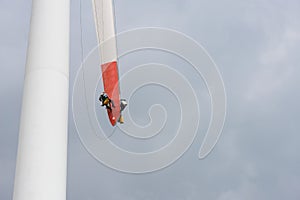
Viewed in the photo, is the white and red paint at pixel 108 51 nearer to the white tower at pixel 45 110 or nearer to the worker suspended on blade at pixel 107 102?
the worker suspended on blade at pixel 107 102

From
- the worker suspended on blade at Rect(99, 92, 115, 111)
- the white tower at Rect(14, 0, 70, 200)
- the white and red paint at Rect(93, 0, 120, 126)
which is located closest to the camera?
the white tower at Rect(14, 0, 70, 200)

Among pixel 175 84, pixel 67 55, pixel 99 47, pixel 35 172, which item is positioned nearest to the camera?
pixel 35 172

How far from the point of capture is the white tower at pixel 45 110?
45.5 ft

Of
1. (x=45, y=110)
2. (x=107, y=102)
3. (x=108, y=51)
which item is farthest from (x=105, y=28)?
(x=45, y=110)

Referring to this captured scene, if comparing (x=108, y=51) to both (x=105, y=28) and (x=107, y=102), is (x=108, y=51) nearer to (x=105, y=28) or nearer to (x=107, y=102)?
(x=105, y=28)

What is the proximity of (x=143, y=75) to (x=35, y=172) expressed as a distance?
46.9 ft

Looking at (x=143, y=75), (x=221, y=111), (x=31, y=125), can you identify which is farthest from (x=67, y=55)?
(x=143, y=75)

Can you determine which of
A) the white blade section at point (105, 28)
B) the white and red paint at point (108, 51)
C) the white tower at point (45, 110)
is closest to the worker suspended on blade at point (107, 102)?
the white and red paint at point (108, 51)

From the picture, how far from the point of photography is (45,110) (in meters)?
14.9

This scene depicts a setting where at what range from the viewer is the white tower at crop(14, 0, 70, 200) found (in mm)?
13859

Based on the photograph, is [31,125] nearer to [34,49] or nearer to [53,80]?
[53,80]

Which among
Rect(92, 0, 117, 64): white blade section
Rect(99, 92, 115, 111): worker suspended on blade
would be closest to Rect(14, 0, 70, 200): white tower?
Rect(92, 0, 117, 64): white blade section

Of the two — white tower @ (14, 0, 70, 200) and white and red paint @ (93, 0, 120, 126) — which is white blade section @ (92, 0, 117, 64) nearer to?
white and red paint @ (93, 0, 120, 126)

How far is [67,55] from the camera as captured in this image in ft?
55.4
